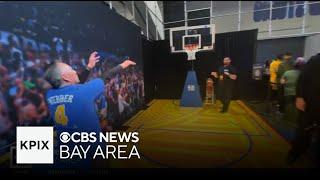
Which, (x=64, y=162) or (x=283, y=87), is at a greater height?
(x=283, y=87)

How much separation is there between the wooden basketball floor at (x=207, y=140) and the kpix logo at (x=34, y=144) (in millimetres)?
325

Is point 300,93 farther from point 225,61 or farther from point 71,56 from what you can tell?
point 71,56

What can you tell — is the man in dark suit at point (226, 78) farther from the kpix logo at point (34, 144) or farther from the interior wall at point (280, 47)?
the kpix logo at point (34, 144)

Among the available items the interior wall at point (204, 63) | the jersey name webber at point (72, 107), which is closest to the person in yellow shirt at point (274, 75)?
the interior wall at point (204, 63)

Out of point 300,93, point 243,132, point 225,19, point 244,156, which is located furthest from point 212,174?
point 225,19

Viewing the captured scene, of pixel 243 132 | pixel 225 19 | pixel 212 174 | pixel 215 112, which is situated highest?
pixel 225 19

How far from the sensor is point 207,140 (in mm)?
1316

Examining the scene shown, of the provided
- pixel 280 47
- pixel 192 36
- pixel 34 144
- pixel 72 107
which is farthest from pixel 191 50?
pixel 34 144

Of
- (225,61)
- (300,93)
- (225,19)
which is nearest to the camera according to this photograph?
(300,93)

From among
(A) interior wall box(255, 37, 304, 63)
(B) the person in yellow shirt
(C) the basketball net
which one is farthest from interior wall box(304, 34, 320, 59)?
(C) the basketball net

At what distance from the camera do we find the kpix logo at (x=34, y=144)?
1.00 meters

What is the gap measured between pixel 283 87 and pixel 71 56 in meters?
1.40

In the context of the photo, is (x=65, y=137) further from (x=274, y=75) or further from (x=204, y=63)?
(x=274, y=75)

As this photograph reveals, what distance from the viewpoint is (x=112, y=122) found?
1599mm
